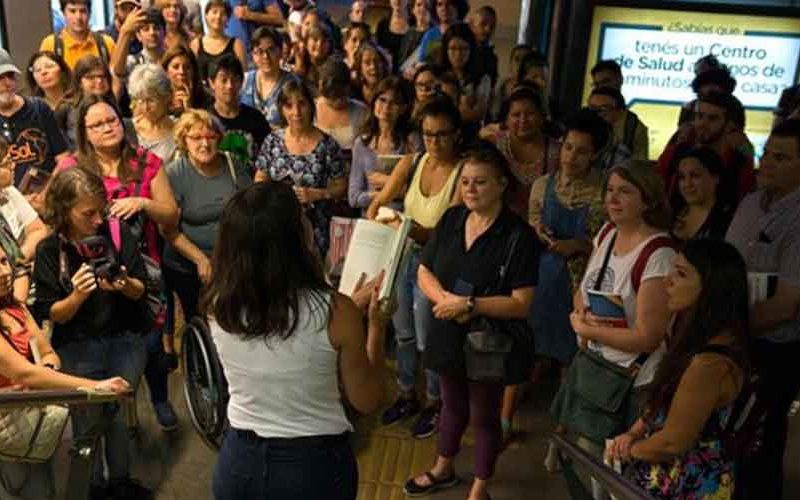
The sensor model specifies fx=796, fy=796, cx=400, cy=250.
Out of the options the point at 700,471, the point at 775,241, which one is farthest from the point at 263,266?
the point at 775,241

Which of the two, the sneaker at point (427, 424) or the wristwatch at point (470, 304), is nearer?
the wristwatch at point (470, 304)

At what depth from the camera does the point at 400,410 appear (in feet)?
13.6

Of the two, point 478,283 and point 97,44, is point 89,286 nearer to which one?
point 478,283

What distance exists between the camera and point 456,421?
11.3ft

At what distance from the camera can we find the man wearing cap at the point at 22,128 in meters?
4.10

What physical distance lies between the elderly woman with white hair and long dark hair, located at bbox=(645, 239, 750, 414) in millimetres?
2748

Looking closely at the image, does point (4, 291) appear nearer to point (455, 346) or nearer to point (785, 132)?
point (455, 346)

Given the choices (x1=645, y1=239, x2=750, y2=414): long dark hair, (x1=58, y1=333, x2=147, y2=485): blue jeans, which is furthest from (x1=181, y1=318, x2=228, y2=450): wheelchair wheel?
(x1=645, y1=239, x2=750, y2=414): long dark hair

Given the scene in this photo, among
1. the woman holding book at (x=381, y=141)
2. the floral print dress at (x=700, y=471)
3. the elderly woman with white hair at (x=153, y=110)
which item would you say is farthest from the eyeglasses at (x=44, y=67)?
the floral print dress at (x=700, y=471)

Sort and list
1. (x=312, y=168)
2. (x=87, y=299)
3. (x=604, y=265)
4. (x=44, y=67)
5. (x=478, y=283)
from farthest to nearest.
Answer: (x=44, y=67) < (x=312, y=168) < (x=478, y=283) < (x=87, y=299) < (x=604, y=265)

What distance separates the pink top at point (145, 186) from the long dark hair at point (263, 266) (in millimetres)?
1820

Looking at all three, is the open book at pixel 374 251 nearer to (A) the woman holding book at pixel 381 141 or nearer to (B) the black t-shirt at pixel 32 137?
(A) the woman holding book at pixel 381 141

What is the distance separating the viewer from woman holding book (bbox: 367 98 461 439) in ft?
12.5

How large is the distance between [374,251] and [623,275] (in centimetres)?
89
